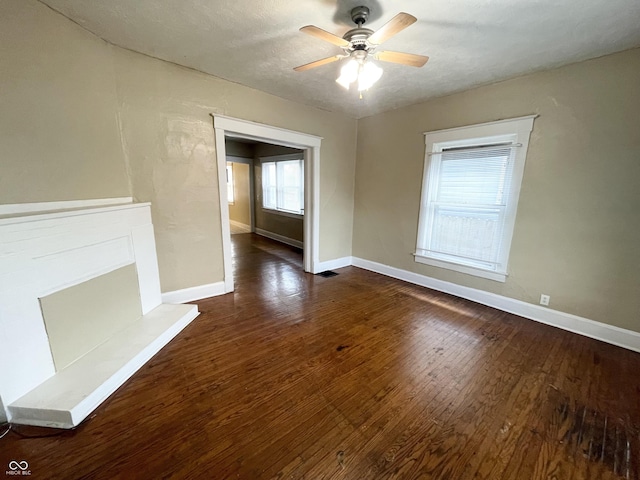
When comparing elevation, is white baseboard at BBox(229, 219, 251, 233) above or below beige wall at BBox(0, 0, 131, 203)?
below

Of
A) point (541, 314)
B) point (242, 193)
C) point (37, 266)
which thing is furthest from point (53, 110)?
point (242, 193)

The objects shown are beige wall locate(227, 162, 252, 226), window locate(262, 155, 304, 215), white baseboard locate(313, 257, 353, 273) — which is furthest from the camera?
beige wall locate(227, 162, 252, 226)

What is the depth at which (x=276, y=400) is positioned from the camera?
1690 mm

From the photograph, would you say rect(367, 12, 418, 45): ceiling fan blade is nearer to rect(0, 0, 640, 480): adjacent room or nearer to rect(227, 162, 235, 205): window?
rect(0, 0, 640, 480): adjacent room

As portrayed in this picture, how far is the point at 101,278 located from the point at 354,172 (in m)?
3.81

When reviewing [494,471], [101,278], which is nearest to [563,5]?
[494,471]

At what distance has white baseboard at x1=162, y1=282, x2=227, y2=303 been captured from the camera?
2953 mm

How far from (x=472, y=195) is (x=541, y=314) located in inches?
60.4

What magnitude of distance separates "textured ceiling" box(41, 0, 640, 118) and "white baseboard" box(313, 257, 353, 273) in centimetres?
276

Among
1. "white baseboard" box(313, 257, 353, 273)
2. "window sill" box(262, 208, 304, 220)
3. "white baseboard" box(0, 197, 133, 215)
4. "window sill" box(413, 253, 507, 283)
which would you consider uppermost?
"white baseboard" box(0, 197, 133, 215)

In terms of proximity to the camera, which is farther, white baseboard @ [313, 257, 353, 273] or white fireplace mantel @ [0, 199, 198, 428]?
white baseboard @ [313, 257, 353, 273]

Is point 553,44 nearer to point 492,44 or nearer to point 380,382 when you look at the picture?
point 492,44

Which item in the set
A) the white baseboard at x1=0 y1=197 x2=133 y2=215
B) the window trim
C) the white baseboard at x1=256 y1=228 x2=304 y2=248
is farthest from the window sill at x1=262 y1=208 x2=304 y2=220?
the white baseboard at x1=0 y1=197 x2=133 y2=215

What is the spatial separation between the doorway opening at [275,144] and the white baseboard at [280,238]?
1.75 m
